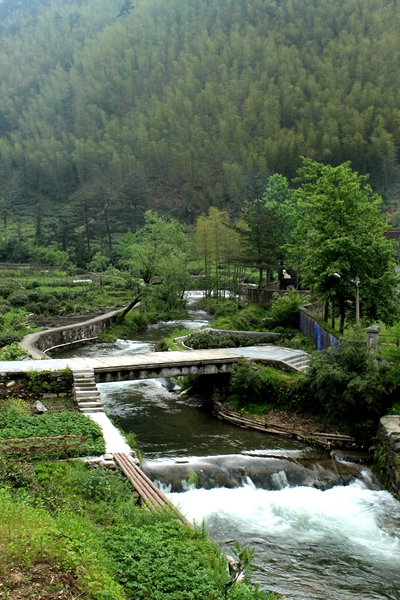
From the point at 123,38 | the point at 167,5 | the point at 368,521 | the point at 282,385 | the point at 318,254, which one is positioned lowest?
the point at 368,521

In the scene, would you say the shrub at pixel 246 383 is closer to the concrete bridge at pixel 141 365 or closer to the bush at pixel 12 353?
the concrete bridge at pixel 141 365

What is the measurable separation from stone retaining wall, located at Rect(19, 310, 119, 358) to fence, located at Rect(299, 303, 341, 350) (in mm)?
14543

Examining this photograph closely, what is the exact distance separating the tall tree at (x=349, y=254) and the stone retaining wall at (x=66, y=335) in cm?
1518

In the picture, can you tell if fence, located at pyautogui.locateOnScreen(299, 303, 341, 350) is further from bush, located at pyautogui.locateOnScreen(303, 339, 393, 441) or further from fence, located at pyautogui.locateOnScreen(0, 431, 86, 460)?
fence, located at pyautogui.locateOnScreen(0, 431, 86, 460)

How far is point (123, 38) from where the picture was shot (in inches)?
7160

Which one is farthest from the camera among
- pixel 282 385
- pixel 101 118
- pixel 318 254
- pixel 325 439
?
pixel 101 118

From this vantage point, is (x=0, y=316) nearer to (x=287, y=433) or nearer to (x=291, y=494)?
(x=287, y=433)

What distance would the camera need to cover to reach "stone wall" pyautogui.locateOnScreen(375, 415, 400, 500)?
16609mm

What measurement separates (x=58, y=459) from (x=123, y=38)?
191981 millimetres

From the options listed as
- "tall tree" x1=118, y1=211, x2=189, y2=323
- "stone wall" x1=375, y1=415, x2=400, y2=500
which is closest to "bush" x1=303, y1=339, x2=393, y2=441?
"stone wall" x1=375, y1=415, x2=400, y2=500

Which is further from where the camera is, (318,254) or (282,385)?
(318,254)

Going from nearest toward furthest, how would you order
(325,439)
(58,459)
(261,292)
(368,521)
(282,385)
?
1. (58,459)
2. (368,521)
3. (325,439)
4. (282,385)
5. (261,292)

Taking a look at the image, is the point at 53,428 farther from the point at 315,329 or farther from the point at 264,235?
the point at 264,235

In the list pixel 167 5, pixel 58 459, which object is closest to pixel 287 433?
pixel 58 459
